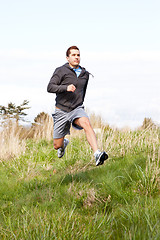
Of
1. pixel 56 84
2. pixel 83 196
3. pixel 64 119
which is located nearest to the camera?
pixel 83 196

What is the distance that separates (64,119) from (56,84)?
0.74 meters

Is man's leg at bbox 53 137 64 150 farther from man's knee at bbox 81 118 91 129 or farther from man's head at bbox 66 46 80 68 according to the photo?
man's head at bbox 66 46 80 68

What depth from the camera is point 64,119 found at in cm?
629

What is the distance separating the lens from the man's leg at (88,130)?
532 centimetres

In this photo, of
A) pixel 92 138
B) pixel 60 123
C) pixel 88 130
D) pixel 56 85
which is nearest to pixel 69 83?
pixel 56 85

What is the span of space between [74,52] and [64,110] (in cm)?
110

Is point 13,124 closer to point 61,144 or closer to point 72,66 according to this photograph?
point 61,144

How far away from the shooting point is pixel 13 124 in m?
11.7

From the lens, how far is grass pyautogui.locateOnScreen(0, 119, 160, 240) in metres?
3.37

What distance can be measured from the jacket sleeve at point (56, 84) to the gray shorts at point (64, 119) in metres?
0.53

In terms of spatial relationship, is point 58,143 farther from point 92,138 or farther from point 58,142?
point 92,138

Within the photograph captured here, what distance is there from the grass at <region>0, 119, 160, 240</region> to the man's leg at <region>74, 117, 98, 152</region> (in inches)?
23.3

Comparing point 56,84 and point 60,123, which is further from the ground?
point 56,84

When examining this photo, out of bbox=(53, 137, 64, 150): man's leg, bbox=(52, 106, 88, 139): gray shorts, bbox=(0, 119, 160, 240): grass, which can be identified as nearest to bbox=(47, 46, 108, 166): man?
bbox=(52, 106, 88, 139): gray shorts
